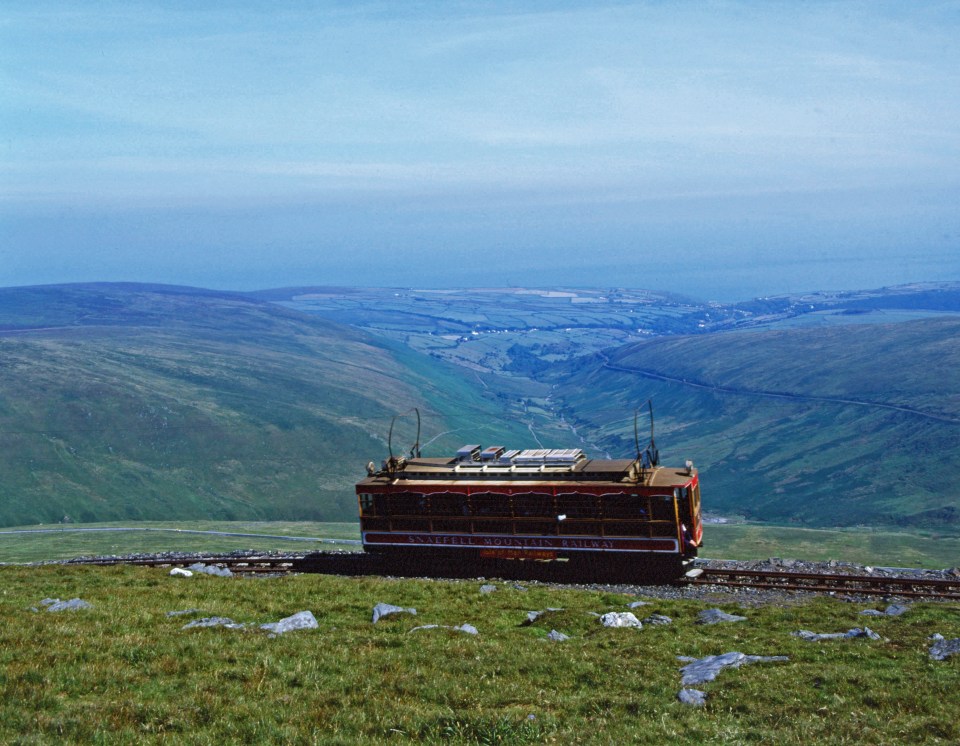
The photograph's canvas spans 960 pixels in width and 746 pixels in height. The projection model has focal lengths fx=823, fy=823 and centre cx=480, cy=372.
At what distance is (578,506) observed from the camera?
37.1 meters

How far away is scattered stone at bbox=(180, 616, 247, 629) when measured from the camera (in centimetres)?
2139

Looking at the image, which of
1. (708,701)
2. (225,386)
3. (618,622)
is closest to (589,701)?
(708,701)

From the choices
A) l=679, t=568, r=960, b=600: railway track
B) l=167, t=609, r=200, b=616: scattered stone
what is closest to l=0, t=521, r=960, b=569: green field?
l=679, t=568, r=960, b=600: railway track

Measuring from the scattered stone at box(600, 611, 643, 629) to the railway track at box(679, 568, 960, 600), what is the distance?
11417 millimetres

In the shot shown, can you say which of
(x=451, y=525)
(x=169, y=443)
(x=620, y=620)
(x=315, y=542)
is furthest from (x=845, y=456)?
(x=620, y=620)

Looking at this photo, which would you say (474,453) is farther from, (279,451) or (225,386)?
(225,386)

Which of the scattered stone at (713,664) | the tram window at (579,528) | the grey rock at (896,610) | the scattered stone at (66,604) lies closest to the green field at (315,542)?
the tram window at (579,528)

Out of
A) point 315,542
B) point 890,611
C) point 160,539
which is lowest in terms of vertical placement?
point 160,539

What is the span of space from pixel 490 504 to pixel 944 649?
21.7m

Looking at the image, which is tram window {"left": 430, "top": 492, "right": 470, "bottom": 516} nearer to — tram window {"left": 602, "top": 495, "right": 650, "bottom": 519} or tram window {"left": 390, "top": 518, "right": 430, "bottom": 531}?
tram window {"left": 390, "top": 518, "right": 430, "bottom": 531}

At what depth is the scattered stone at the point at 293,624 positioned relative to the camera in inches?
864

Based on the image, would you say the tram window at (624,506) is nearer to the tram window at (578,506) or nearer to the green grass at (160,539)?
the tram window at (578,506)

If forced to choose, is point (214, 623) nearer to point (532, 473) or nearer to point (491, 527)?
point (491, 527)

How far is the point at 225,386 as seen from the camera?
194 metres
